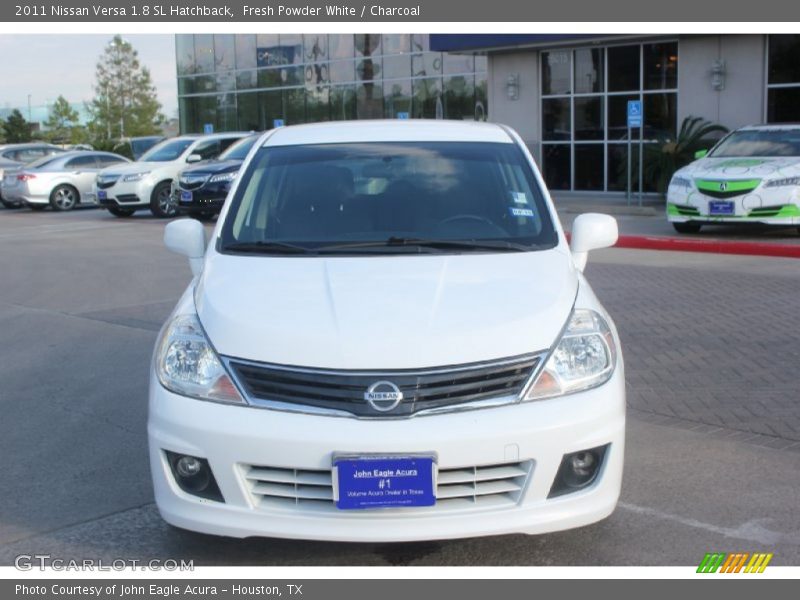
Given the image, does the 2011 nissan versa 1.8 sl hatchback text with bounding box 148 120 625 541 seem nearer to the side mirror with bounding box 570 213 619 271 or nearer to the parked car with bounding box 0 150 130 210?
the side mirror with bounding box 570 213 619 271

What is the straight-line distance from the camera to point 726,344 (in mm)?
8117

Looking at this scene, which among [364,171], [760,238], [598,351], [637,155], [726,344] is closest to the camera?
[598,351]

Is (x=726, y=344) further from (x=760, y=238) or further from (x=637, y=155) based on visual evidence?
(x=637, y=155)

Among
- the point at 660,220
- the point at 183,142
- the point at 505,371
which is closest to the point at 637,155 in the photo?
the point at 660,220

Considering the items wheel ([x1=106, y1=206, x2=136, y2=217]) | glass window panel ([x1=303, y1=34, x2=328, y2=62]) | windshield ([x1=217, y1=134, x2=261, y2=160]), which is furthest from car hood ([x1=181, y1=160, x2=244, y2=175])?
glass window panel ([x1=303, y1=34, x2=328, y2=62])

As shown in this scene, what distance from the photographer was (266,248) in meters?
4.88

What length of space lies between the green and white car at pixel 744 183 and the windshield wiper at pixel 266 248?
36.5 feet

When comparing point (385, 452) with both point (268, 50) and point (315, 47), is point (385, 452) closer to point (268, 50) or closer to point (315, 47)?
point (315, 47)

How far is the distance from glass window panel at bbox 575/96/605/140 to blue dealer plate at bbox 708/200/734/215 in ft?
31.6

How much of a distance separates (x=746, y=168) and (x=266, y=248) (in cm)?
1147

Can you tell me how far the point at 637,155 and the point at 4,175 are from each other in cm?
1634

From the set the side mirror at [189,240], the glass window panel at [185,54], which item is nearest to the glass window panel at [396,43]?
the glass window panel at [185,54]

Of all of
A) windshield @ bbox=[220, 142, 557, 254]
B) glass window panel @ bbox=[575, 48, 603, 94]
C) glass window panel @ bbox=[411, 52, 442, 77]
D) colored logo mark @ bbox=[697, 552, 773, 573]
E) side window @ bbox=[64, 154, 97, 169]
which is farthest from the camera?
glass window panel @ bbox=[411, 52, 442, 77]

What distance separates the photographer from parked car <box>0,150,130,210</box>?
26234 mm
